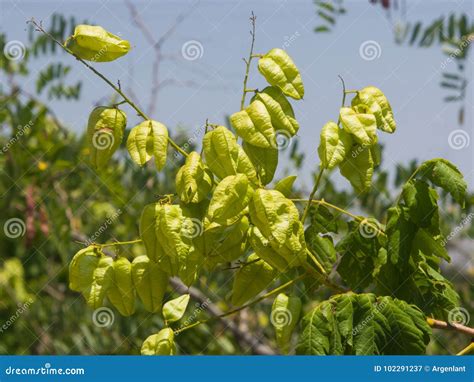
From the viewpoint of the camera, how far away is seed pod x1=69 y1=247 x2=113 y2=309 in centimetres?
217

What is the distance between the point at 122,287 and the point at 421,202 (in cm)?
79

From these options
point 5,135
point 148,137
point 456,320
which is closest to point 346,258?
point 456,320

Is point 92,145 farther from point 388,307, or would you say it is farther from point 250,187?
point 388,307

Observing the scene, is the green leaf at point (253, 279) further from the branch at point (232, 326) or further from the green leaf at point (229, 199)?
the branch at point (232, 326)

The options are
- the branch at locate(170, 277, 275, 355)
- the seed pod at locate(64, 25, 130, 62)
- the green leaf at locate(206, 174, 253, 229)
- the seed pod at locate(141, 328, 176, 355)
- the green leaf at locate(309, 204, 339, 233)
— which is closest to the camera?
the green leaf at locate(206, 174, 253, 229)

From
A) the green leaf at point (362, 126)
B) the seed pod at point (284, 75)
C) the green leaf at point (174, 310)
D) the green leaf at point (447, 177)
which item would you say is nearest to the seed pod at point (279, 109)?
the seed pod at point (284, 75)

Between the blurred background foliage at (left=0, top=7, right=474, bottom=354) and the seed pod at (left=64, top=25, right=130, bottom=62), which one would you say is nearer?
the seed pod at (left=64, top=25, right=130, bottom=62)

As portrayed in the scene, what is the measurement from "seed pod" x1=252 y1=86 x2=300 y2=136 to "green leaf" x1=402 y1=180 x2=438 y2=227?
1.09 ft

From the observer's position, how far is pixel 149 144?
2.13 metres

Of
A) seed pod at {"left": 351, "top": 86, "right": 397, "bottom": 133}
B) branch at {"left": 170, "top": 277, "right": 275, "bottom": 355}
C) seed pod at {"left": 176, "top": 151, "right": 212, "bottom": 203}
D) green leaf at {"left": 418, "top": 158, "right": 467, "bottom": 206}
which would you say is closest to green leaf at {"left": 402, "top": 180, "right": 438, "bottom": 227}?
green leaf at {"left": 418, "top": 158, "right": 467, "bottom": 206}

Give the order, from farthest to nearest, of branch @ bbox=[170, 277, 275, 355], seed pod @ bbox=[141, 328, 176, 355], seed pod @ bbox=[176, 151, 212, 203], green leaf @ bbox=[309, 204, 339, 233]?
branch @ bbox=[170, 277, 275, 355], green leaf @ bbox=[309, 204, 339, 233], seed pod @ bbox=[141, 328, 176, 355], seed pod @ bbox=[176, 151, 212, 203]

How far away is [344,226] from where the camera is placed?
247 centimetres

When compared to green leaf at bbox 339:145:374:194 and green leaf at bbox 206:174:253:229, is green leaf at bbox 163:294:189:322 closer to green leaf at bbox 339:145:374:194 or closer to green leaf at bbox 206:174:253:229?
green leaf at bbox 206:174:253:229

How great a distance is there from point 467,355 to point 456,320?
156 millimetres
